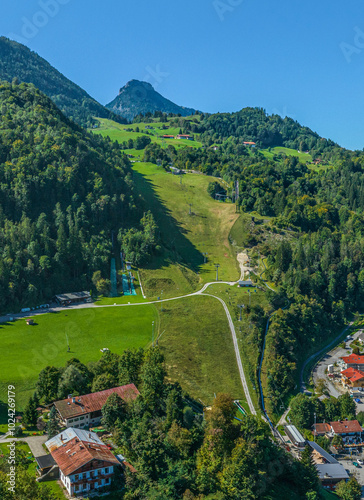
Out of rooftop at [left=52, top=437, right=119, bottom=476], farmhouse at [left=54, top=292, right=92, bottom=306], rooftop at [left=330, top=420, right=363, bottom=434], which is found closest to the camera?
rooftop at [left=52, top=437, right=119, bottom=476]

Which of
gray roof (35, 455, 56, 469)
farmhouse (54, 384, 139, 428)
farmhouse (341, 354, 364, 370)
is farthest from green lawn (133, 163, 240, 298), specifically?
gray roof (35, 455, 56, 469)

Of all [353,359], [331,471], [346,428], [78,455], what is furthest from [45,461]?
[353,359]

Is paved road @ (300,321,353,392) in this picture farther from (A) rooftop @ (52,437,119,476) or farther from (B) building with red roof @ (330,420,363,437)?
(A) rooftop @ (52,437,119,476)

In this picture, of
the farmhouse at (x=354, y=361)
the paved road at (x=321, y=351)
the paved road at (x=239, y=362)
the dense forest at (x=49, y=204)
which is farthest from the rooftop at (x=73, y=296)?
the farmhouse at (x=354, y=361)

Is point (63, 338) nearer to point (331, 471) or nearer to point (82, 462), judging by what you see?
point (82, 462)

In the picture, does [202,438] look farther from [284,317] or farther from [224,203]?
[224,203]

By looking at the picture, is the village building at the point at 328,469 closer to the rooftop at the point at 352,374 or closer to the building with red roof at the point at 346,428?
the building with red roof at the point at 346,428
